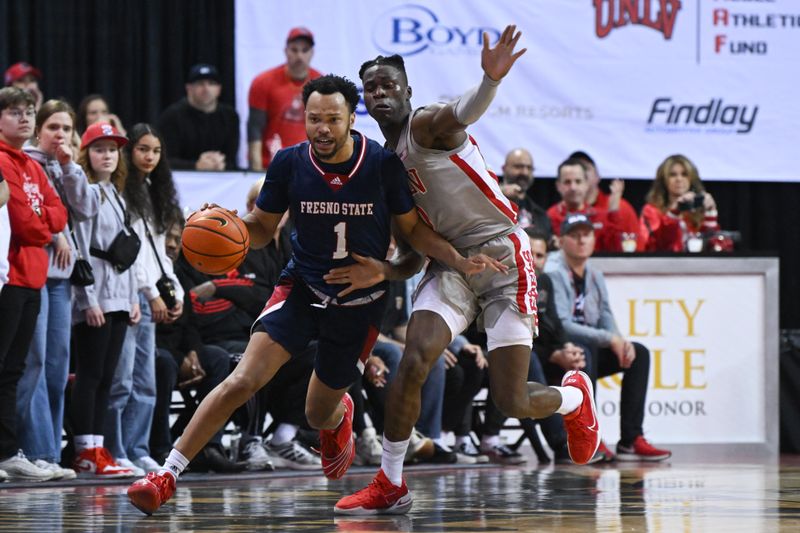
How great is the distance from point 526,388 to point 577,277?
3302 mm

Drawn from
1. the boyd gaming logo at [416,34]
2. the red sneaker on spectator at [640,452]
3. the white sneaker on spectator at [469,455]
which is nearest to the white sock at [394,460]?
the white sneaker on spectator at [469,455]

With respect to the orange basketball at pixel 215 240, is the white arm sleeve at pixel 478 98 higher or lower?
higher

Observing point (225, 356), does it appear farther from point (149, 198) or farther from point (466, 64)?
point (466, 64)

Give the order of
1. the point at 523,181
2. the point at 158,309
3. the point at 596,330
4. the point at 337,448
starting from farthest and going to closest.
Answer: the point at 523,181 < the point at 596,330 < the point at 158,309 < the point at 337,448

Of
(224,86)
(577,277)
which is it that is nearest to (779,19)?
(577,277)

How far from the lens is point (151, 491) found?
196 inches

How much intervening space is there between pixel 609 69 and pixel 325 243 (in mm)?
6227

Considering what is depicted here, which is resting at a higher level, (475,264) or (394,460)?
(475,264)

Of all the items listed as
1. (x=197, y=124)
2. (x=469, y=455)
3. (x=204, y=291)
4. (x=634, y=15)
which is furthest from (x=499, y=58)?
(x=634, y=15)

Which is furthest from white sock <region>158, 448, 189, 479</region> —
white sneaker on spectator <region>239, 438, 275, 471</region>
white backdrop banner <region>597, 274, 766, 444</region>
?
white backdrop banner <region>597, 274, 766, 444</region>

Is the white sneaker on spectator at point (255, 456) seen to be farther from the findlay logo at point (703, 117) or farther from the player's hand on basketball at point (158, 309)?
the findlay logo at point (703, 117)

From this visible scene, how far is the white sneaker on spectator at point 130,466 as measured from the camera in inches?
278

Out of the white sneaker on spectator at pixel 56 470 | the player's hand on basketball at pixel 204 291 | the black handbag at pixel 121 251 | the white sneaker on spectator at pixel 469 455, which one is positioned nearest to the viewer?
the white sneaker on spectator at pixel 56 470

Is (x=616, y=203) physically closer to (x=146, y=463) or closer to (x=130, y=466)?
(x=146, y=463)
